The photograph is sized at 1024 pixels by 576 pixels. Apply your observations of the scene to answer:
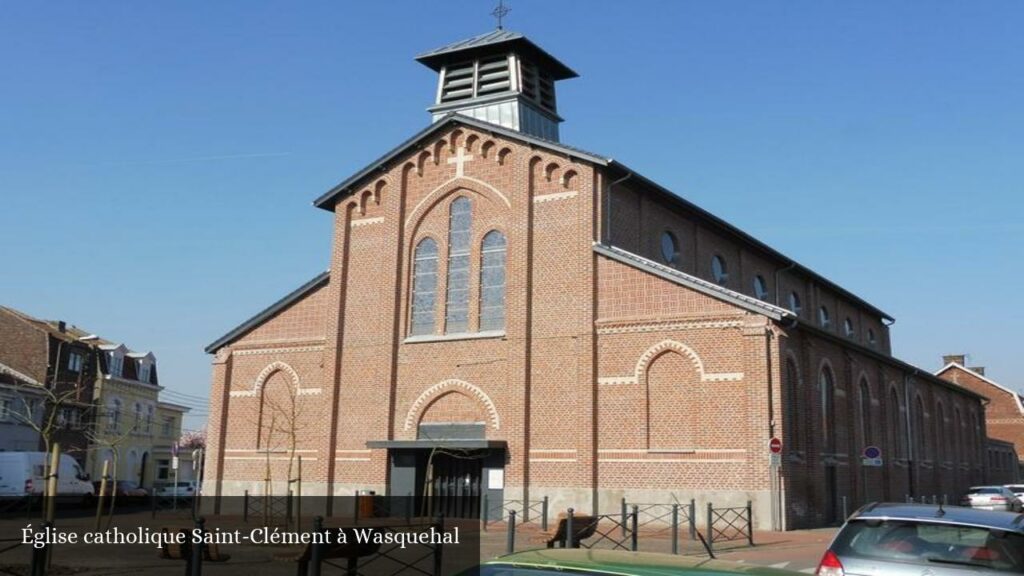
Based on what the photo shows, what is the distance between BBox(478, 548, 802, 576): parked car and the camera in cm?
516

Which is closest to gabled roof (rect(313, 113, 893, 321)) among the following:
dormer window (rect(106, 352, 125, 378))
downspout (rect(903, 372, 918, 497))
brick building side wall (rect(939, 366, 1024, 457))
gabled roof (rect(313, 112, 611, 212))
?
gabled roof (rect(313, 112, 611, 212))

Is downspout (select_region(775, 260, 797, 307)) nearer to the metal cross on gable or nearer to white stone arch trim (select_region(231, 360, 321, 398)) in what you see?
the metal cross on gable

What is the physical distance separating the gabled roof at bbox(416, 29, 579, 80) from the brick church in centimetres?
11

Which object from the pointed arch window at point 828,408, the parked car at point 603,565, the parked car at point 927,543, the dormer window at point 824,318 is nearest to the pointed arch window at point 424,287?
the pointed arch window at point 828,408

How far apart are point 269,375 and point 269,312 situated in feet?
7.02

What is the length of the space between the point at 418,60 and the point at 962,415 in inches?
1277

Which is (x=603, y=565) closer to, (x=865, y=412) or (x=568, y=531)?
(x=568, y=531)

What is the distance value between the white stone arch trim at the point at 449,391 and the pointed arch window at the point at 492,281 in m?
1.85

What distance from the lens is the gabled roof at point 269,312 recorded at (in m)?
31.4

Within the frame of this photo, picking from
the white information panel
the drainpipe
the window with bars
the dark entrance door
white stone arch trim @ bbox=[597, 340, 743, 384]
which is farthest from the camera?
the window with bars

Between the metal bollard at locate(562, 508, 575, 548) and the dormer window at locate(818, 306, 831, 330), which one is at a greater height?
the dormer window at locate(818, 306, 831, 330)

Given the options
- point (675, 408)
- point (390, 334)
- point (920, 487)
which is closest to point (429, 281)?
point (390, 334)

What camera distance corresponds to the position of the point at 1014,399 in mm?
71250

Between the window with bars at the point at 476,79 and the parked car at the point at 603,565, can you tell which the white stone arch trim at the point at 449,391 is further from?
the parked car at the point at 603,565
